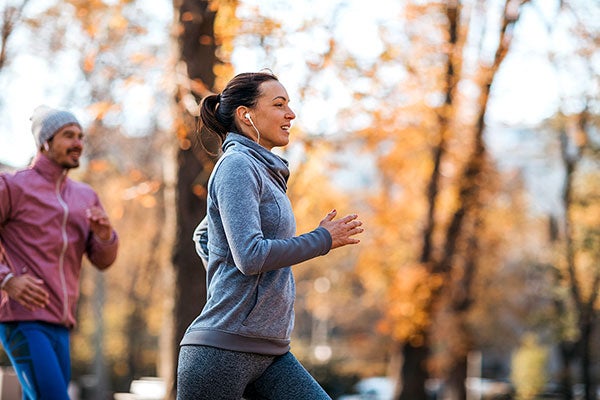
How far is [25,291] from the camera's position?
14.7 feet

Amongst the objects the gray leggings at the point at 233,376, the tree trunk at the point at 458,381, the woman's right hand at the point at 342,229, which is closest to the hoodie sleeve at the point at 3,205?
the gray leggings at the point at 233,376

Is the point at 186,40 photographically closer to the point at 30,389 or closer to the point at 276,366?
the point at 30,389

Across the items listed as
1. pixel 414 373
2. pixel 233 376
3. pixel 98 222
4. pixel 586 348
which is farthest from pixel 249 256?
pixel 586 348

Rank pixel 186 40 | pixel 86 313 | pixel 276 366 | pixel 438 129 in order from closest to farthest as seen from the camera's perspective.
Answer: pixel 276 366 < pixel 186 40 < pixel 438 129 < pixel 86 313

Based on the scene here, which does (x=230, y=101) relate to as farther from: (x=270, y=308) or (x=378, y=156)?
(x=378, y=156)

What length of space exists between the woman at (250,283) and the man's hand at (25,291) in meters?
1.37

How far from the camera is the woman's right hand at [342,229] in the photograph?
3.29 m

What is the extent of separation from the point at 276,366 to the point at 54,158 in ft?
7.24

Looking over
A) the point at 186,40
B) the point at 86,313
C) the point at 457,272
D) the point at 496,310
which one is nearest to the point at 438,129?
the point at 457,272

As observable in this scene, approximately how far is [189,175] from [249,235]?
5096mm

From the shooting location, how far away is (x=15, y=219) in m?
4.98

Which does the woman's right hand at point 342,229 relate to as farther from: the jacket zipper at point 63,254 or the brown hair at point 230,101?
the jacket zipper at point 63,254

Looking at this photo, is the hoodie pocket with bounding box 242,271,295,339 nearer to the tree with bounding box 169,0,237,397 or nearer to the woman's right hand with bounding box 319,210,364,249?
the woman's right hand with bounding box 319,210,364,249

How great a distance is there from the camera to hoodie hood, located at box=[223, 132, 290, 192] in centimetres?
345
